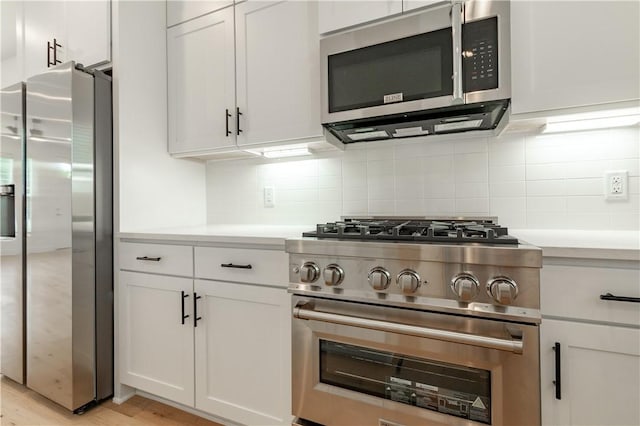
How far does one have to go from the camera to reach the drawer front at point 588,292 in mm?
854

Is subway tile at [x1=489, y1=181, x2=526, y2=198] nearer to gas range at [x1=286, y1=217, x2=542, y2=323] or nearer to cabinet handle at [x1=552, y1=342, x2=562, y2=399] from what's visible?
gas range at [x1=286, y1=217, x2=542, y2=323]

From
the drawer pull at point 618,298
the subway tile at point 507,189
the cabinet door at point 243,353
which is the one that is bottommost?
the cabinet door at point 243,353

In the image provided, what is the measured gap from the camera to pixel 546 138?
1441mm

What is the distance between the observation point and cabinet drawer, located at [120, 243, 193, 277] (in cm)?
149

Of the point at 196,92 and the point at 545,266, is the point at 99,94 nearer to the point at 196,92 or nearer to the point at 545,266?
the point at 196,92

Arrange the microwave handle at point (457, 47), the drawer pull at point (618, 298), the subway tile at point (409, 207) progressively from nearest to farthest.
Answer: the drawer pull at point (618, 298), the microwave handle at point (457, 47), the subway tile at point (409, 207)

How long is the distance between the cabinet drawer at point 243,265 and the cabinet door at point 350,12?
1049mm

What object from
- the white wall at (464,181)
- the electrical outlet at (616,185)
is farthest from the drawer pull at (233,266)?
the electrical outlet at (616,185)

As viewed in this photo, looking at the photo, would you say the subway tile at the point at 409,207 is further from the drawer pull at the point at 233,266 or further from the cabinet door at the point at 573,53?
the drawer pull at the point at 233,266

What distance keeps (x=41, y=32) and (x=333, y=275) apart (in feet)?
7.88

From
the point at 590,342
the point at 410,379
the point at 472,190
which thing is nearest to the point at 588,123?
the point at 472,190

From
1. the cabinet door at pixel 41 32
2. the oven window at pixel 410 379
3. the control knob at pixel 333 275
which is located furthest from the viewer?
the cabinet door at pixel 41 32

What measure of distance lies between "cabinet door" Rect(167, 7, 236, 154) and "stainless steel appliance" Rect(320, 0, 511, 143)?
2.00 ft

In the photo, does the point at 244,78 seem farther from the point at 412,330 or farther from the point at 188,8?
the point at 412,330
